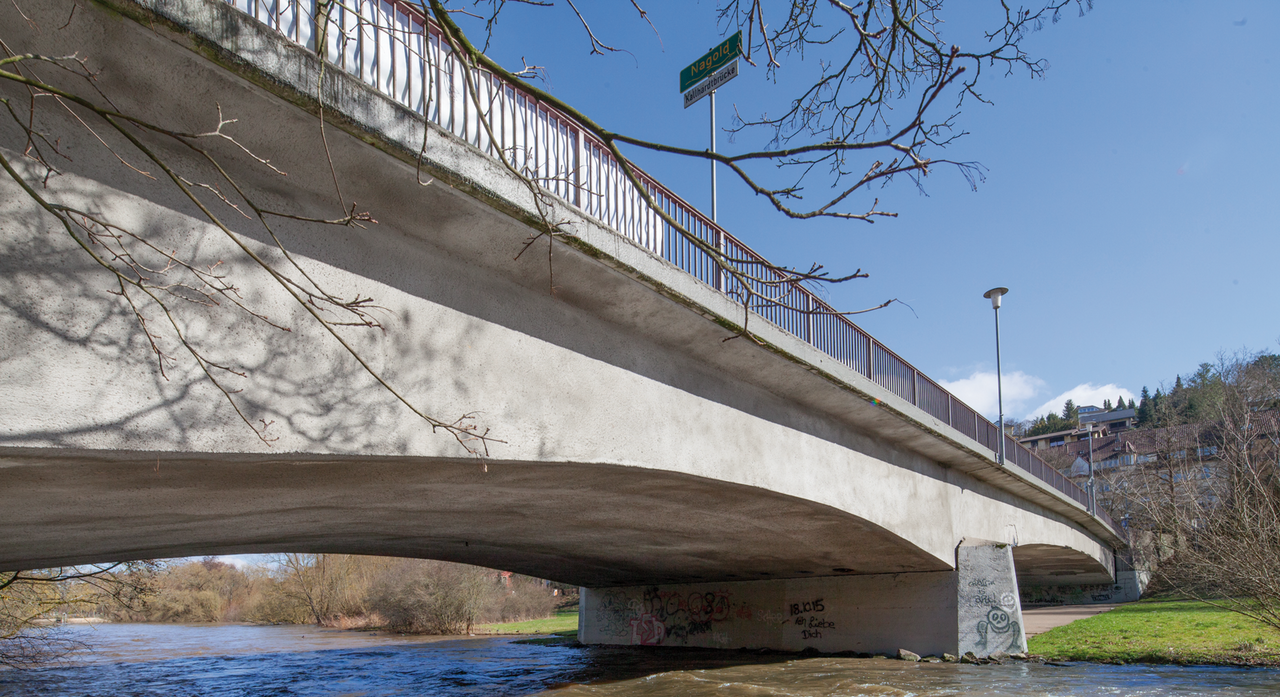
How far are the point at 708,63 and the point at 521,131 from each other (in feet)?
17.2

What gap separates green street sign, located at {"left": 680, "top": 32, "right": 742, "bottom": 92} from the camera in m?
9.73

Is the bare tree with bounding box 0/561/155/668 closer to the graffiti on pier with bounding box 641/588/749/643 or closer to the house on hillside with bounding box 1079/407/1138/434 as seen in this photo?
the graffiti on pier with bounding box 641/588/749/643

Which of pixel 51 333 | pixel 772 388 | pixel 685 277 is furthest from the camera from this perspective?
pixel 772 388

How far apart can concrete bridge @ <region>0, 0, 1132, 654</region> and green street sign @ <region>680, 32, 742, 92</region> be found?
2448 mm

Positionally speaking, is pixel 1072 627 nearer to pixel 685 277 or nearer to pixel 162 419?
pixel 685 277

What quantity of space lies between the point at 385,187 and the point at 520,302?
1.45 metres

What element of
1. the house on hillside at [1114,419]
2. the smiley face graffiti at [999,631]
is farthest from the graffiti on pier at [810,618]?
the house on hillside at [1114,419]

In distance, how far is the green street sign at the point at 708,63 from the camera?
973 centimetres

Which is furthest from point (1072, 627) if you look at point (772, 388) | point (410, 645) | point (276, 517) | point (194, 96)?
point (194, 96)

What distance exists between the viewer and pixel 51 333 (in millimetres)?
3467

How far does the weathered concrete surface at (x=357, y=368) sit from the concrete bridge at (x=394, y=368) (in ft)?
0.06

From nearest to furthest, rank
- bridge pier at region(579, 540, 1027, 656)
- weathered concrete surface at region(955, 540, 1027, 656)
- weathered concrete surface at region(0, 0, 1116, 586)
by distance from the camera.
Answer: weathered concrete surface at region(0, 0, 1116, 586) → weathered concrete surface at region(955, 540, 1027, 656) → bridge pier at region(579, 540, 1027, 656)

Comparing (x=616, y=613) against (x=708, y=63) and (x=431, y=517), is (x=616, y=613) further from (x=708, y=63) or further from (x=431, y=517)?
(x=708, y=63)

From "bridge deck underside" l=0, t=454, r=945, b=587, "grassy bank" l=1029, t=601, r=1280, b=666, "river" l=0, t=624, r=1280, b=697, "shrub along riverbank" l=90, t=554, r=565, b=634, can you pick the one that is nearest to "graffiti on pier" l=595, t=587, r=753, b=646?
"river" l=0, t=624, r=1280, b=697
